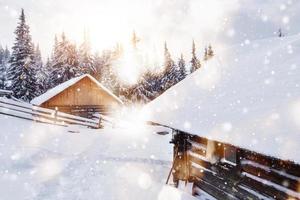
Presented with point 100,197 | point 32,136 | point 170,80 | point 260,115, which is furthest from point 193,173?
point 170,80

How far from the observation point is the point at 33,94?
4153cm

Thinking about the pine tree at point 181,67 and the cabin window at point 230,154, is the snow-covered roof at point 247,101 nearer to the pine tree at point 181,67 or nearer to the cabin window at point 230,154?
the cabin window at point 230,154

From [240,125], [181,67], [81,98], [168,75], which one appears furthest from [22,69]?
[240,125]

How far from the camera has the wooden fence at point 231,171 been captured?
701cm

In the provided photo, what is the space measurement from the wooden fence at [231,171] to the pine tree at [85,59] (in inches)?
1693

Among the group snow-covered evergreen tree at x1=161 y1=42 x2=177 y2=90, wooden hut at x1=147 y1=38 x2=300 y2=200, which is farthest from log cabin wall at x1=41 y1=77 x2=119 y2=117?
snow-covered evergreen tree at x1=161 y1=42 x2=177 y2=90

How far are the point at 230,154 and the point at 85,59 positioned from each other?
4875 centimetres

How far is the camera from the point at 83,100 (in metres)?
33.0

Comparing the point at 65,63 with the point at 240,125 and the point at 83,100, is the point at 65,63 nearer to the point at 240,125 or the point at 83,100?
the point at 83,100

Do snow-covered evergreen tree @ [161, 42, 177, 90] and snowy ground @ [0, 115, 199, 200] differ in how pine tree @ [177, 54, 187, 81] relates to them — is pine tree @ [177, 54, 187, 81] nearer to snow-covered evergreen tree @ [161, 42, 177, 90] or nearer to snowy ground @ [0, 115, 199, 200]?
snow-covered evergreen tree @ [161, 42, 177, 90]

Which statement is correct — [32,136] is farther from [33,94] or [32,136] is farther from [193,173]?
[33,94]

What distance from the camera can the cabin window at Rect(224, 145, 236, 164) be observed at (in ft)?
29.1

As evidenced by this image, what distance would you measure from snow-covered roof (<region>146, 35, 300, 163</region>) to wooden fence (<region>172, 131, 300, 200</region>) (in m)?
0.73

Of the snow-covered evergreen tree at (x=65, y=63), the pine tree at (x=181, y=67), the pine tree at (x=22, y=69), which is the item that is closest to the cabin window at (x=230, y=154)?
Answer: the pine tree at (x=22, y=69)
